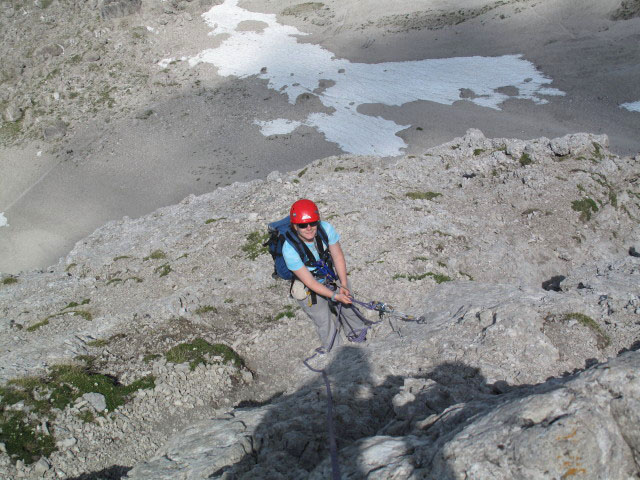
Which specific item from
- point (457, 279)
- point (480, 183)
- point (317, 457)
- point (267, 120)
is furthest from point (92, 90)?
point (317, 457)

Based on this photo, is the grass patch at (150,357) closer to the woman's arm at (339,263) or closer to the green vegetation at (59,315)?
the green vegetation at (59,315)

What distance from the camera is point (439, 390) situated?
798 cm

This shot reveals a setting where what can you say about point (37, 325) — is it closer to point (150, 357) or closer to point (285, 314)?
point (150, 357)

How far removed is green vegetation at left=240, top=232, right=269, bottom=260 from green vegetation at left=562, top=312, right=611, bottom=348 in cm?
1035

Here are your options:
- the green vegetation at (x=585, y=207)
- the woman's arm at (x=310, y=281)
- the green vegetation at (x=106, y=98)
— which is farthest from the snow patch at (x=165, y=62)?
the woman's arm at (x=310, y=281)

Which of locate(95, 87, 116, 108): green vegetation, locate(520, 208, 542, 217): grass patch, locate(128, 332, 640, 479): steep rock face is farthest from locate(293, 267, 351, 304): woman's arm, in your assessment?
locate(95, 87, 116, 108): green vegetation

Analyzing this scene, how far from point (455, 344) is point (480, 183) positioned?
12349 mm

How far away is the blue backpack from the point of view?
952cm

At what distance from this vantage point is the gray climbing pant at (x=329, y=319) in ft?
34.6

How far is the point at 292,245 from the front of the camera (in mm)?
9398

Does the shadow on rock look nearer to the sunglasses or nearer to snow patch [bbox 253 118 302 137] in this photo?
the sunglasses

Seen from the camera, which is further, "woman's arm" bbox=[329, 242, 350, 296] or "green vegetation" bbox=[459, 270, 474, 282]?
"green vegetation" bbox=[459, 270, 474, 282]

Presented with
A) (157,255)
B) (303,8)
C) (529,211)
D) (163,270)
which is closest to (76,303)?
(163,270)

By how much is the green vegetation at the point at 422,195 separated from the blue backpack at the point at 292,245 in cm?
1038
